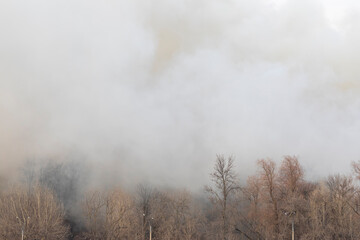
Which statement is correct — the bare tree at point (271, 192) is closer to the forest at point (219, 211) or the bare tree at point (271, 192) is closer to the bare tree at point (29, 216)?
the forest at point (219, 211)

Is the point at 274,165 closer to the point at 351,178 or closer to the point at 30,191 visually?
the point at 351,178

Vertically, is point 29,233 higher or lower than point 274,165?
lower

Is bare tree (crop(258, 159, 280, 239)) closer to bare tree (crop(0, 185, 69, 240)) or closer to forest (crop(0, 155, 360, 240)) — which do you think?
forest (crop(0, 155, 360, 240))

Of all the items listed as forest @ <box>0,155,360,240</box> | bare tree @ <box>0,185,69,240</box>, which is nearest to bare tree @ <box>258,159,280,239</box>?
forest @ <box>0,155,360,240</box>

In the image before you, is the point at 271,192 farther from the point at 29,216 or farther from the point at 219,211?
the point at 29,216

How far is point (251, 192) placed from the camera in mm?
61688

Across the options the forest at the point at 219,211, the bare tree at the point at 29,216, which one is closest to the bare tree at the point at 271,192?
the forest at the point at 219,211

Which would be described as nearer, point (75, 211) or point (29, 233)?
point (29, 233)

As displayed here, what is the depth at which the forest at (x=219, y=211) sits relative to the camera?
5662 centimetres

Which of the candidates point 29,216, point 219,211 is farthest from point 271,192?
point 29,216

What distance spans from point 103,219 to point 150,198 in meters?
11.7

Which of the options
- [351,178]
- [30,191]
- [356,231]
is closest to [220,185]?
[356,231]

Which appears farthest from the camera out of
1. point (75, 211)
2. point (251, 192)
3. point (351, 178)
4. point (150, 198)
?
Result: point (75, 211)

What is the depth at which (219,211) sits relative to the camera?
5925 centimetres
